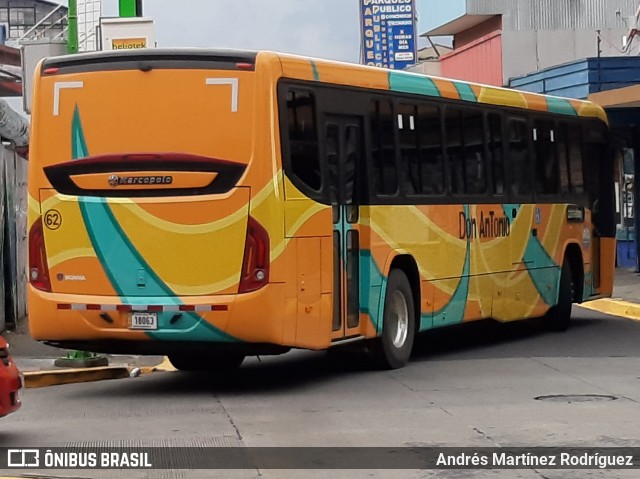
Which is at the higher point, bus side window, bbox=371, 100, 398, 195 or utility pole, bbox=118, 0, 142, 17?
A: utility pole, bbox=118, 0, 142, 17

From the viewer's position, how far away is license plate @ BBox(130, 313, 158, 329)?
42.3 feet

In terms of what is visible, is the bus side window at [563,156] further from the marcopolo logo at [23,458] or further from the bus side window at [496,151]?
the marcopolo logo at [23,458]

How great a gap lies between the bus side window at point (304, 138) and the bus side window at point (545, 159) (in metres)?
5.95

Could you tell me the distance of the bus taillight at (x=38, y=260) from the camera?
526 inches

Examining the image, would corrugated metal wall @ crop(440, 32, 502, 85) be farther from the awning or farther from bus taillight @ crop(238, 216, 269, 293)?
bus taillight @ crop(238, 216, 269, 293)

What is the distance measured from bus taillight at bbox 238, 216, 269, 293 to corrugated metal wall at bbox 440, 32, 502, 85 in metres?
24.7

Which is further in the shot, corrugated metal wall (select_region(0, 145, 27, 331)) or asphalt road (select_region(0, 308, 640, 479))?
corrugated metal wall (select_region(0, 145, 27, 331))

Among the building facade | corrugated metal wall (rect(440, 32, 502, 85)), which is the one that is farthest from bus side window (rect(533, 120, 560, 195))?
corrugated metal wall (rect(440, 32, 502, 85))

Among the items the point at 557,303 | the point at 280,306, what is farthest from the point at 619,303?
the point at 280,306

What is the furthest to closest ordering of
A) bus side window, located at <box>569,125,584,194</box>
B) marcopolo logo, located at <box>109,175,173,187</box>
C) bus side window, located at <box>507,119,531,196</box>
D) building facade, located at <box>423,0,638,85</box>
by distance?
building facade, located at <box>423,0,638,85</box> < bus side window, located at <box>569,125,584,194</box> < bus side window, located at <box>507,119,531,196</box> < marcopolo logo, located at <box>109,175,173,187</box>

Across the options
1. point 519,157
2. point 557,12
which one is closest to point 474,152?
point 519,157

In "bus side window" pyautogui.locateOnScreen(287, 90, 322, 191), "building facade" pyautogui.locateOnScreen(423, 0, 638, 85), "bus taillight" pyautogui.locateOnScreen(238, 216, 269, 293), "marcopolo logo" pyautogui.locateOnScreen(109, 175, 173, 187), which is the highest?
"building facade" pyautogui.locateOnScreen(423, 0, 638, 85)

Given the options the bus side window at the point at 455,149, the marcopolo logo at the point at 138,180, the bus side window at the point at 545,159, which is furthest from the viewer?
the bus side window at the point at 545,159

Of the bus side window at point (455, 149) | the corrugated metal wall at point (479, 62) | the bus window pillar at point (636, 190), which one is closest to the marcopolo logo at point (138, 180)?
the bus side window at point (455, 149)
